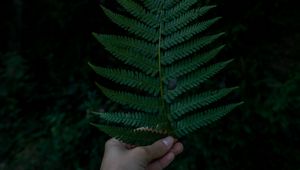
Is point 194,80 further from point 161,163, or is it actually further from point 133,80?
point 161,163

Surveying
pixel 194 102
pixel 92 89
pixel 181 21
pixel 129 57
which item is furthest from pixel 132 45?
pixel 92 89

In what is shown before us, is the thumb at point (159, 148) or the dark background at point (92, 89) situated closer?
the thumb at point (159, 148)

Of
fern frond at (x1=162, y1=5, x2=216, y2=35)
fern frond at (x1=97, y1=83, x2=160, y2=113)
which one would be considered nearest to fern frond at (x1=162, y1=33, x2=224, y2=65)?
fern frond at (x1=162, y1=5, x2=216, y2=35)

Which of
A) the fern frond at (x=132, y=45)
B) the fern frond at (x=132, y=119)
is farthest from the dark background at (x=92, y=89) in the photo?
the fern frond at (x=132, y=119)

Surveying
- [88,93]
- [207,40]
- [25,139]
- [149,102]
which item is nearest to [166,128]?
[149,102]

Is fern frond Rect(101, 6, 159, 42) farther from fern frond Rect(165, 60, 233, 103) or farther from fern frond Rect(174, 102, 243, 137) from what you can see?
fern frond Rect(174, 102, 243, 137)

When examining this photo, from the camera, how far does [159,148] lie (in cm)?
212

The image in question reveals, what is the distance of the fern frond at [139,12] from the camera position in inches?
84.9

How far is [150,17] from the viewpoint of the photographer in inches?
86.7

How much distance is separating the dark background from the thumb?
2206 millimetres

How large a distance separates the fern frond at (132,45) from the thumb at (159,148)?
44cm

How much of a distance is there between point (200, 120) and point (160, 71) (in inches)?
12.7

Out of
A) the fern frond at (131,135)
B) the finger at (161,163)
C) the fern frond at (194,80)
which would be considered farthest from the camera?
the finger at (161,163)

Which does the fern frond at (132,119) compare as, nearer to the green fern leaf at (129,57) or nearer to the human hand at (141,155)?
the human hand at (141,155)
